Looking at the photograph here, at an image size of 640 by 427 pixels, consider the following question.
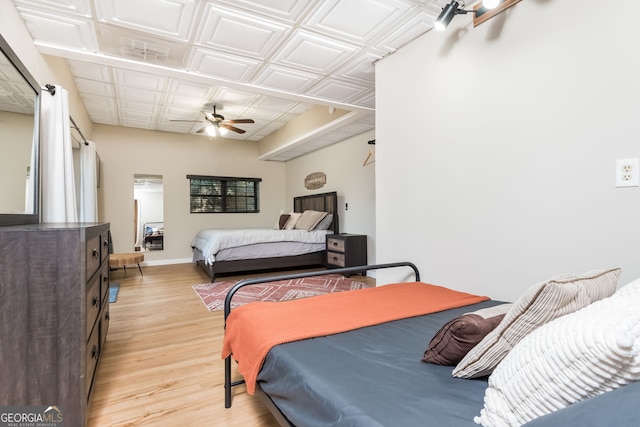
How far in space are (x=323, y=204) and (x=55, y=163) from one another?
4066 mm

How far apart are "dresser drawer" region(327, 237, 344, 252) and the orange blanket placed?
2.89 meters

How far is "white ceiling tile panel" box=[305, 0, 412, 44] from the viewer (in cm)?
212

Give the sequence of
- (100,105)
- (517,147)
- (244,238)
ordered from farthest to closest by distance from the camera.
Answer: (244,238), (100,105), (517,147)

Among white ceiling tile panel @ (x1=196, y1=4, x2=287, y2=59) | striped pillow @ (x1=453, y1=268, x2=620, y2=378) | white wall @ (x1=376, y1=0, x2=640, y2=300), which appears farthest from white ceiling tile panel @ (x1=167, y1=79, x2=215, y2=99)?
striped pillow @ (x1=453, y1=268, x2=620, y2=378)

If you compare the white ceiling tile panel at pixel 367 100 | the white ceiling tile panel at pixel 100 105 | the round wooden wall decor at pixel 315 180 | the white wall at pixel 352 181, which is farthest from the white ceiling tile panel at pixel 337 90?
the white ceiling tile panel at pixel 100 105

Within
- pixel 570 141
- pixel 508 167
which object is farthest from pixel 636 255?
pixel 508 167

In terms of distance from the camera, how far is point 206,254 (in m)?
4.70

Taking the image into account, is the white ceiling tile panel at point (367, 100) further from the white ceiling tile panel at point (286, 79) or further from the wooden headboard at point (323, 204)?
the wooden headboard at point (323, 204)

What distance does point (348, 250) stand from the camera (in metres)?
4.86

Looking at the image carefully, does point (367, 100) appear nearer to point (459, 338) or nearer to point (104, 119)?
point (459, 338)

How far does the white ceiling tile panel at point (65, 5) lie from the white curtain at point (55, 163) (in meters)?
0.65

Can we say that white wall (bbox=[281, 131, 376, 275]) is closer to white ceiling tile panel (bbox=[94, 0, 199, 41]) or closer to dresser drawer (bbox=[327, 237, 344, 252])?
dresser drawer (bbox=[327, 237, 344, 252])

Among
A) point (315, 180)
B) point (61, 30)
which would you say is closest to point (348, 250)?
point (315, 180)

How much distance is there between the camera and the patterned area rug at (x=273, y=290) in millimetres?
3611
